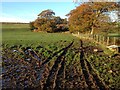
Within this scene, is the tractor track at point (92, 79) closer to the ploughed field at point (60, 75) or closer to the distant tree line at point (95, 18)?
the ploughed field at point (60, 75)

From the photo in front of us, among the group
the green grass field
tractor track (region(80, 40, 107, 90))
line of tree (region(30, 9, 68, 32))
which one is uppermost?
line of tree (region(30, 9, 68, 32))

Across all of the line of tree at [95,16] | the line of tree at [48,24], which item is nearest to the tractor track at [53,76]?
the line of tree at [95,16]

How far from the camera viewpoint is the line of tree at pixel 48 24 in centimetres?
9575

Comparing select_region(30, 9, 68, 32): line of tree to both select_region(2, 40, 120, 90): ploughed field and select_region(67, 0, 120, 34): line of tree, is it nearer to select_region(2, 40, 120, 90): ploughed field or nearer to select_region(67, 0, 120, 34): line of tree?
select_region(67, 0, 120, 34): line of tree

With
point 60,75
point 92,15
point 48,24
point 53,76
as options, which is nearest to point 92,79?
point 60,75

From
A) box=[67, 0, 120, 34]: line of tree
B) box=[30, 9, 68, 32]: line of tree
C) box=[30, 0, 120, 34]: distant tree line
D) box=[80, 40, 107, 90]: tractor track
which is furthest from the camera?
box=[30, 9, 68, 32]: line of tree

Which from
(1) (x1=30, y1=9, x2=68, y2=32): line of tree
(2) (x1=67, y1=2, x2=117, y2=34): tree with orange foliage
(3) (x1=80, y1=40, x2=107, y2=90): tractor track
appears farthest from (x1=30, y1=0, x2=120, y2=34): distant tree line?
(1) (x1=30, y1=9, x2=68, y2=32): line of tree

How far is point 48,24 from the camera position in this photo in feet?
314

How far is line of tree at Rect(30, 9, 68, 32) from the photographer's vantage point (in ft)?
314

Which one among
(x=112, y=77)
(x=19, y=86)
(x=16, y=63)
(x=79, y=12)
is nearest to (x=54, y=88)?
(x=19, y=86)

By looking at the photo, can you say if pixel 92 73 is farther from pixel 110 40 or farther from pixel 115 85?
pixel 110 40

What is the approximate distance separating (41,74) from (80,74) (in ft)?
7.27

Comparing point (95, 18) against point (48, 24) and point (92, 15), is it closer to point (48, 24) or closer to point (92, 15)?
point (92, 15)

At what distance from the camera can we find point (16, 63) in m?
19.0
